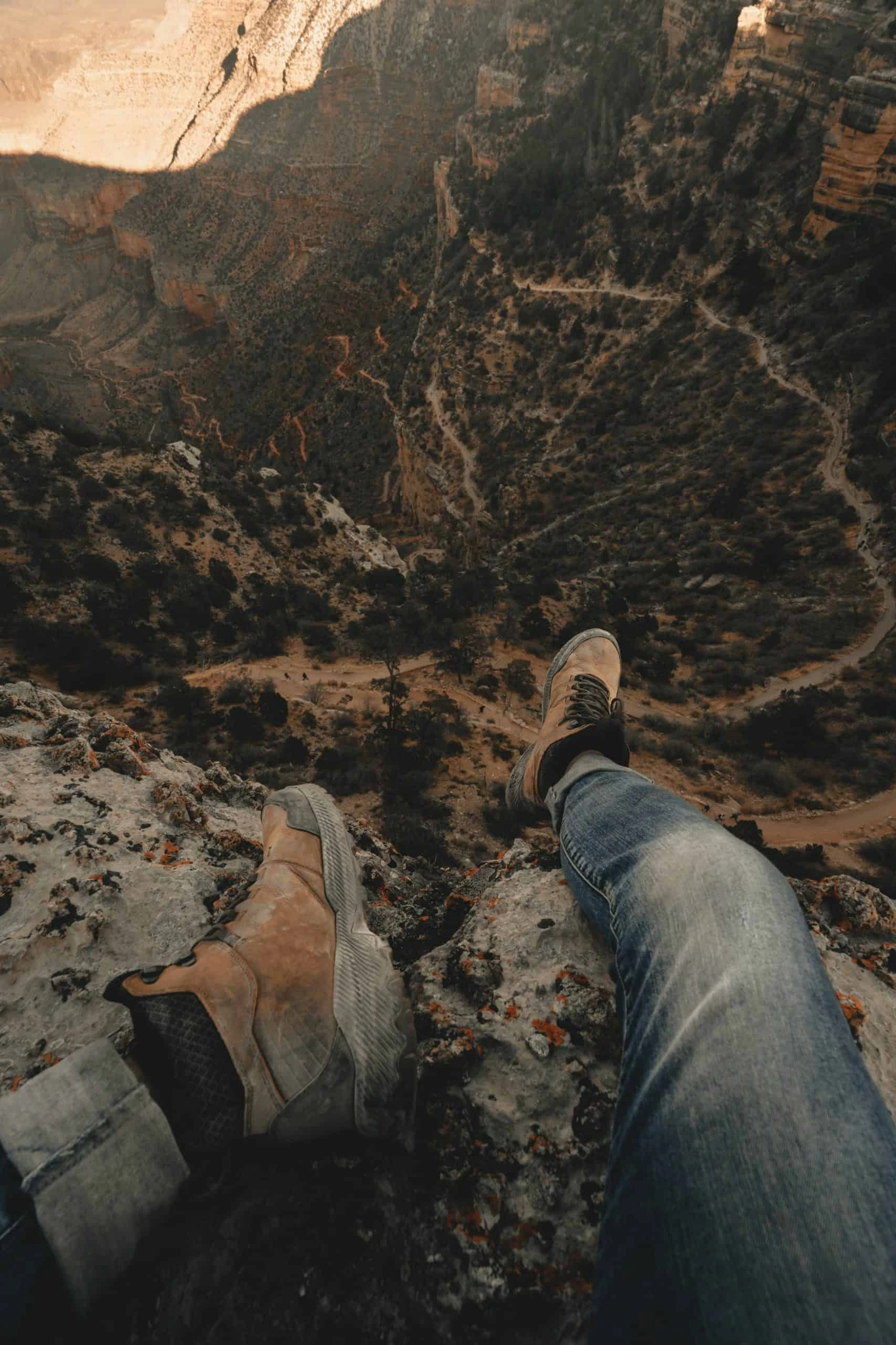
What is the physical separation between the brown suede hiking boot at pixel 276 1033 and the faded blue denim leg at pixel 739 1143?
0.79m

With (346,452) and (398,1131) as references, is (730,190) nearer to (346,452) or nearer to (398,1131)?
(346,452)

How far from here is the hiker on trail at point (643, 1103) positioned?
1.28 m

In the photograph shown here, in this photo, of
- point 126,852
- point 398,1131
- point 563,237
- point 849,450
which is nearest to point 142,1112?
point 398,1131

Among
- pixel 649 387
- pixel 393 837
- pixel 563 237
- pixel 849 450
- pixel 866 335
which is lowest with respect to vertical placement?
pixel 393 837

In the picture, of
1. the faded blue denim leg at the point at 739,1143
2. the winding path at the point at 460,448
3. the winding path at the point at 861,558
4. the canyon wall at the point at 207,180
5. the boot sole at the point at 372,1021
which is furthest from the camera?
the canyon wall at the point at 207,180

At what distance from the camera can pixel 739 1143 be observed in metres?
1.44

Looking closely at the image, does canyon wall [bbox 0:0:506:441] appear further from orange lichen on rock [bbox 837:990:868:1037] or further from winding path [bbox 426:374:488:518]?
orange lichen on rock [bbox 837:990:868:1037]

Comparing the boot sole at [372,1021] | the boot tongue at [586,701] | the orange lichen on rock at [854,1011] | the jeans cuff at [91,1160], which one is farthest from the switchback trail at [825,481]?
the jeans cuff at [91,1160]

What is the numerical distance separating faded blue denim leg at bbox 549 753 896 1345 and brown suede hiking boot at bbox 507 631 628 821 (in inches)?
78.5

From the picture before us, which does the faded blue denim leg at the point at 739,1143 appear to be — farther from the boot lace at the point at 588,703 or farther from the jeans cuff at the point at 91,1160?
the boot lace at the point at 588,703

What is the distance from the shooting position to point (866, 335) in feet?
69.2

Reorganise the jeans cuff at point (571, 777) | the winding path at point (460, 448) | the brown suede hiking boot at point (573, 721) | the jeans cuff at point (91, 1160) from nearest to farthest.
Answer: the jeans cuff at point (91, 1160) < the jeans cuff at point (571, 777) < the brown suede hiking boot at point (573, 721) < the winding path at point (460, 448)

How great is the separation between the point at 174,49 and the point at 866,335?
11932cm

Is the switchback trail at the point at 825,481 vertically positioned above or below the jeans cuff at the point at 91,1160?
above
